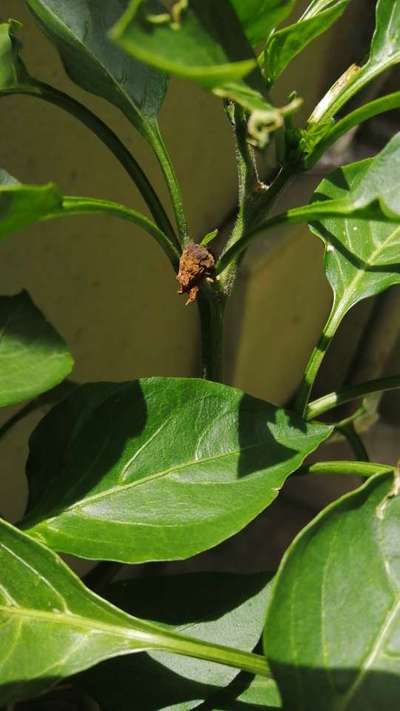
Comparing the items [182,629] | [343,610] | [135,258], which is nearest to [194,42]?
[343,610]

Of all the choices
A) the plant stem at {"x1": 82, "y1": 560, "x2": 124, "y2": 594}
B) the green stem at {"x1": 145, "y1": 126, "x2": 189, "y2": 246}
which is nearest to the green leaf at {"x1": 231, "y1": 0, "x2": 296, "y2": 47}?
the green stem at {"x1": 145, "y1": 126, "x2": 189, "y2": 246}

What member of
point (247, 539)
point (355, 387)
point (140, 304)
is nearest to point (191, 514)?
point (355, 387)

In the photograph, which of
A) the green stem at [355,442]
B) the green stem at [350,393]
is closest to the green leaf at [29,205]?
the green stem at [350,393]

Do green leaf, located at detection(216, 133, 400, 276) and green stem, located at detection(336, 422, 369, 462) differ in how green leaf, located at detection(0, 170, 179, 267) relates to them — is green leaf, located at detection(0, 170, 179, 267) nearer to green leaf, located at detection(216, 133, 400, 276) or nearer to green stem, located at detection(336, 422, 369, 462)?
green leaf, located at detection(216, 133, 400, 276)

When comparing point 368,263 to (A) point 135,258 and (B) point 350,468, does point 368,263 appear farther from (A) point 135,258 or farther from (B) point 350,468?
(A) point 135,258

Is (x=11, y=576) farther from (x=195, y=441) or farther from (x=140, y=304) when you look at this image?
(x=140, y=304)
